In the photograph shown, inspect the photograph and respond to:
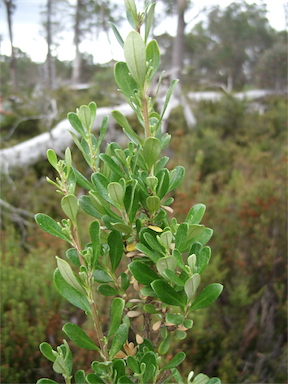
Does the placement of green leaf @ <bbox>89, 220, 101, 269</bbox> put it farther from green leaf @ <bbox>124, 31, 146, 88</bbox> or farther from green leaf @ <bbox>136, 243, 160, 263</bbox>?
green leaf @ <bbox>124, 31, 146, 88</bbox>

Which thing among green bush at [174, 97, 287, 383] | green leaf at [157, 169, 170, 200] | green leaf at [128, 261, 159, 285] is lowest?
green bush at [174, 97, 287, 383]

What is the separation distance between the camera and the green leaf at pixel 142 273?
494 mm

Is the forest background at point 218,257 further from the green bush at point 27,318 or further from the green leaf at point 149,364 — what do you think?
the green leaf at point 149,364

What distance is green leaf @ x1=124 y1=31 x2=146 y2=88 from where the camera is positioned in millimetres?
463

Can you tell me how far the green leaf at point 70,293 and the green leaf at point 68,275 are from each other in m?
0.02

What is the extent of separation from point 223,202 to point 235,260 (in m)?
0.84

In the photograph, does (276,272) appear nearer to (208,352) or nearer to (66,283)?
(208,352)

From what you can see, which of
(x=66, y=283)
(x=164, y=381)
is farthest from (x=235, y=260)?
(x=66, y=283)

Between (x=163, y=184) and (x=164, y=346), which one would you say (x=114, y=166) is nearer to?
(x=163, y=184)

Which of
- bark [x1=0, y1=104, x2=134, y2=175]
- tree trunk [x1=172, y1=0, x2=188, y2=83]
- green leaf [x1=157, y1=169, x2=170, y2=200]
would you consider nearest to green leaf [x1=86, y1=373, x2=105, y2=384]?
green leaf [x1=157, y1=169, x2=170, y2=200]

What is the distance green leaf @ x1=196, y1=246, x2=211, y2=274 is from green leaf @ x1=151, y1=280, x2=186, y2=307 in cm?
6

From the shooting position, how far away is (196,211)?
553 millimetres

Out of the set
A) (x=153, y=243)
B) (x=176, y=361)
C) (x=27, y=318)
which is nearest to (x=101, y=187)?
(x=153, y=243)

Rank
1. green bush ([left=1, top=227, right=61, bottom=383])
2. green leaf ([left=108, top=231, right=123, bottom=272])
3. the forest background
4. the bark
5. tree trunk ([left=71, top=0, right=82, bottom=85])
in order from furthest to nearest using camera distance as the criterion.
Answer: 1. tree trunk ([left=71, top=0, right=82, bottom=85])
2. the bark
3. the forest background
4. green bush ([left=1, top=227, right=61, bottom=383])
5. green leaf ([left=108, top=231, right=123, bottom=272])
